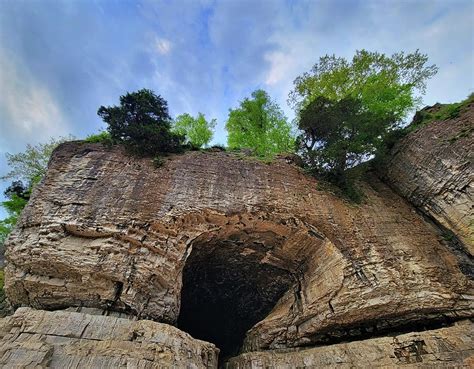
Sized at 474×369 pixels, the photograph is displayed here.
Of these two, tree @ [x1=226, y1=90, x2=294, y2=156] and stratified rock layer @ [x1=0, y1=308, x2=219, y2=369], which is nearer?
stratified rock layer @ [x1=0, y1=308, x2=219, y2=369]

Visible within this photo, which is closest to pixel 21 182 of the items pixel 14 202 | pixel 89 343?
pixel 14 202

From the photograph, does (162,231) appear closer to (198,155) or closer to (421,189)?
(198,155)

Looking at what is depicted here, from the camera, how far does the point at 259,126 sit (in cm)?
2042

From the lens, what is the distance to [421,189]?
12609 millimetres

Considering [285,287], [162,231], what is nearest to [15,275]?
[162,231]

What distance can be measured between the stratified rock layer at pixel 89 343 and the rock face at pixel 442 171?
1064 centimetres

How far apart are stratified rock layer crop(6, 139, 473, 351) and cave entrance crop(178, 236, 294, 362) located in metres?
0.11

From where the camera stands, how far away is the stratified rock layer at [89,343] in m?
6.75

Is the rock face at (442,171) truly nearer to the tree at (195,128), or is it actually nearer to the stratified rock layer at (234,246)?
the stratified rock layer at (234,246)

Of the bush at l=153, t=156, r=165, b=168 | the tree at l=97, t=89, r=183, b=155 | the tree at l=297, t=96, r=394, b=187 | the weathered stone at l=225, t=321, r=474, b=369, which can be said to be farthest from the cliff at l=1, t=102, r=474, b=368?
the tree at l=297, t=96, r=394, b=187

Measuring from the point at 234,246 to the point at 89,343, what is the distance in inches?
244

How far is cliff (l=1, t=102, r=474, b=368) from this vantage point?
8.90 meters

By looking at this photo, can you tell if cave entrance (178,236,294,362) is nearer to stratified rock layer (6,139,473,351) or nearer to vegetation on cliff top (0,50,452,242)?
stratified rock layer (6,139,473,351)

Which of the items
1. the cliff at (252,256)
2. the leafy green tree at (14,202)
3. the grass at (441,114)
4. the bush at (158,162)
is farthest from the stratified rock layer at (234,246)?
the leafy green tree at (14,202)
